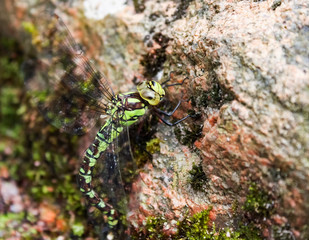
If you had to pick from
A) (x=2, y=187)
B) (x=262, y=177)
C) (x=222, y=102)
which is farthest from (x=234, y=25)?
(x=2, y=187)

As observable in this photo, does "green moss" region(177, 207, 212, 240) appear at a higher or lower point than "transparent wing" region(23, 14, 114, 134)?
lower

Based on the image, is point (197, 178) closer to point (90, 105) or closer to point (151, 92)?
point (151, 92)

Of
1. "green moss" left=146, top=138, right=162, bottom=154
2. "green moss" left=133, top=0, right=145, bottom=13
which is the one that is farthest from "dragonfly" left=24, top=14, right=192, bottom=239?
"green moss" left=133, top=0, right=145, bottom=13

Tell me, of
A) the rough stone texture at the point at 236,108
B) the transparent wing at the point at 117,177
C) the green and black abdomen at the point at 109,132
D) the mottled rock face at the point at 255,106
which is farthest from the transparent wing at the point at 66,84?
the mottled rock face at the point at 255,106

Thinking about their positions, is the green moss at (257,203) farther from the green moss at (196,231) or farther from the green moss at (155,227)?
the green moss at (155,227)

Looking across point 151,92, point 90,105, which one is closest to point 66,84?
point 90,105

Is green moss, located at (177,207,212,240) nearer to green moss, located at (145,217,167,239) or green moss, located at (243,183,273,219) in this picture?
green moss, located at (145,217,167,239)
